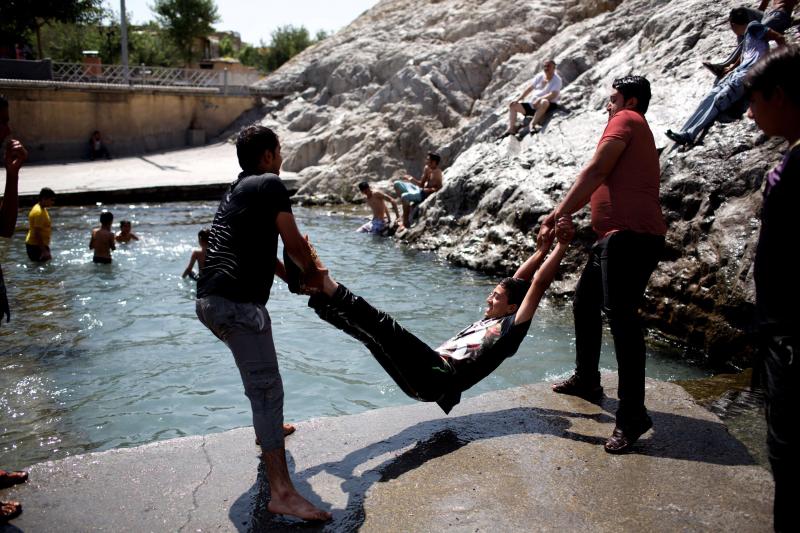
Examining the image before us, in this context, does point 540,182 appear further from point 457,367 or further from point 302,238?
point 302,238

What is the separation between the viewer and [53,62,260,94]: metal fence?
25.1m

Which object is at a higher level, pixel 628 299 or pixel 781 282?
pixel 781 282

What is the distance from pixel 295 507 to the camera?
2949 mm

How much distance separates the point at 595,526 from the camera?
2.89m

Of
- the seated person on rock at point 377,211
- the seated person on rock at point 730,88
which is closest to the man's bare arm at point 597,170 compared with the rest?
the seated person on rock at point 730,88

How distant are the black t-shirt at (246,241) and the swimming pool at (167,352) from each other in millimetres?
2473

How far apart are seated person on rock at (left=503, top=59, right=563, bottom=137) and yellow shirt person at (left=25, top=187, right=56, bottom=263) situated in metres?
8.22

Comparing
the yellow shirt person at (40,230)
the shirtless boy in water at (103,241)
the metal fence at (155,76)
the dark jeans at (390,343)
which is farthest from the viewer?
the metal fence at (155,76)

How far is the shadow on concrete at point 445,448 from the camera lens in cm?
302

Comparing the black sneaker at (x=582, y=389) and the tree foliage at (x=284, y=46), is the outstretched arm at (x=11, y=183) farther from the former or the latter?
the tree foliage at (x=284, y=46)

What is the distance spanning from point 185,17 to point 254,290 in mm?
47935

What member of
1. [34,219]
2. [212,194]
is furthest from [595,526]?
[212,194]

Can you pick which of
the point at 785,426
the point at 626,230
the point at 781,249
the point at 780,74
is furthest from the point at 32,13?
the point at 785,426

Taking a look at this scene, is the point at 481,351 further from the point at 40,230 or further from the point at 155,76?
the point at 155,76
